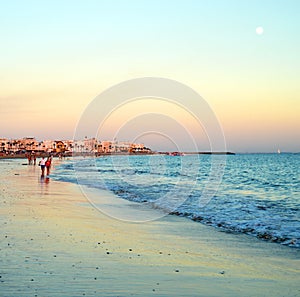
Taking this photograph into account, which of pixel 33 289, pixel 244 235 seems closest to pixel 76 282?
pixel 33 289

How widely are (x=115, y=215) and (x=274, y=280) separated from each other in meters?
10.2

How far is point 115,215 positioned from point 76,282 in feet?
33.6

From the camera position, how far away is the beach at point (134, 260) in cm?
783

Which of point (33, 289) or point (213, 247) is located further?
point (213, 247)

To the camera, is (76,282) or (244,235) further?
(244,235)

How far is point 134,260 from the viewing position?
32.7 feet

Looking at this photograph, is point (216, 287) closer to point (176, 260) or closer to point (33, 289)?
point (176, 260)

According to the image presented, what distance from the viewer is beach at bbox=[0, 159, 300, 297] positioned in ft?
25.7

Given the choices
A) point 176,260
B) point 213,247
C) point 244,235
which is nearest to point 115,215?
point 244,235

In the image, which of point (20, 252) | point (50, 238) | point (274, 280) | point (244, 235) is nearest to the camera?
point (274, 280)

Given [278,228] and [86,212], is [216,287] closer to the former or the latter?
[278,228]

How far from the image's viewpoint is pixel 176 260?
33.3ft

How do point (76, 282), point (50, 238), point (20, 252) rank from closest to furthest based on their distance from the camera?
point (76, 282), point (20, 252), point (50, 238)

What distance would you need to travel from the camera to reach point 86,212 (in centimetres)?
1848
